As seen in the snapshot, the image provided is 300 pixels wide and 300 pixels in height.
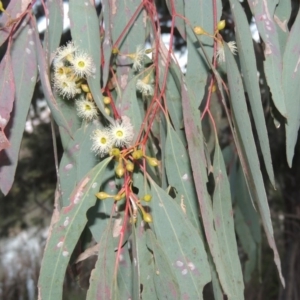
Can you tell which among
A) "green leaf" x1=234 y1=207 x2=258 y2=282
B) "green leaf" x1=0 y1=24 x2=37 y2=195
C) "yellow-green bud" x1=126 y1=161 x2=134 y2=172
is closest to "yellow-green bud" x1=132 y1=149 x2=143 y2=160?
"yellow-green bud" x1=126 y1=161 x2=134 y2=172

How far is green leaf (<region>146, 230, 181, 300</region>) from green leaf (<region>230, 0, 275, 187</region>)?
215 millimetres

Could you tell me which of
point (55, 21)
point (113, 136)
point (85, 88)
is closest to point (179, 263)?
point (113, 136)

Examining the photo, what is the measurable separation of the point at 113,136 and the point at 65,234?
0.60 feet

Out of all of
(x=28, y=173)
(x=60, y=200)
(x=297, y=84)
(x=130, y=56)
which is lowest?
(x=60, y=200)

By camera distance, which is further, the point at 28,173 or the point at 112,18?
the point at 28,173

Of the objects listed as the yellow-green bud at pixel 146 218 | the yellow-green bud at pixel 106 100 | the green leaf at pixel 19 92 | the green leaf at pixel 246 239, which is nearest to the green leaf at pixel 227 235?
the yellow-green bud at pixel 146 218

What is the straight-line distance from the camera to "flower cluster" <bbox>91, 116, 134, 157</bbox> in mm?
879

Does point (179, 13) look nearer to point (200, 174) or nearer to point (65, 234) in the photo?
point (200, 174)

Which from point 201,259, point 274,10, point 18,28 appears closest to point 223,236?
point 201,259

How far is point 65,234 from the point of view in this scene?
89cm

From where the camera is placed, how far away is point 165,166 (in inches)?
37.9

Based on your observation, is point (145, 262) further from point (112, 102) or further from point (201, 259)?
point (112, 102)

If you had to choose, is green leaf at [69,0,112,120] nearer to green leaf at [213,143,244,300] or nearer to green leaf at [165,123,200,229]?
green leaf at [165,123,200,229]

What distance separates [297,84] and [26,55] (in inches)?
19.3
